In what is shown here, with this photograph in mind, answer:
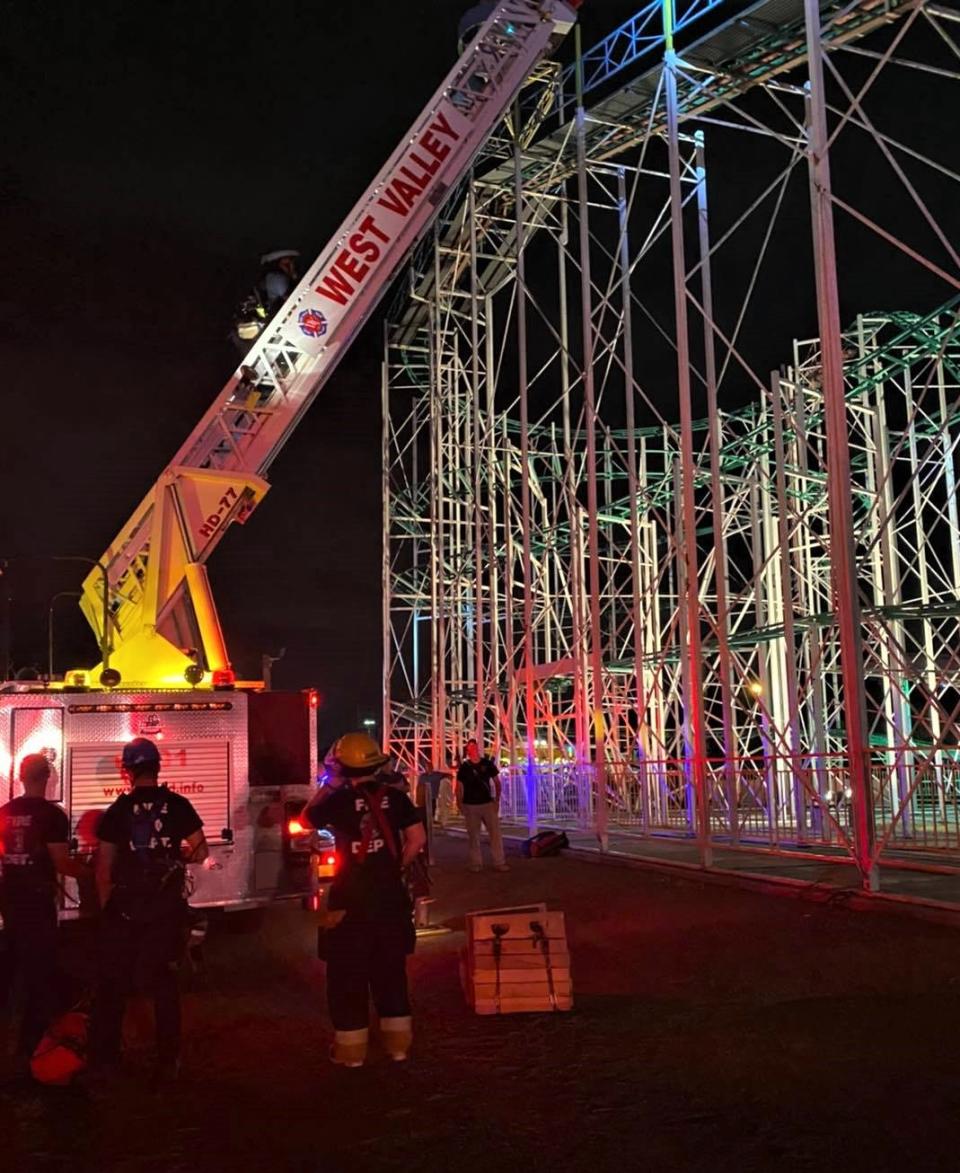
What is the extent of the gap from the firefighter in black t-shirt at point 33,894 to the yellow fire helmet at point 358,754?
1.44 metres

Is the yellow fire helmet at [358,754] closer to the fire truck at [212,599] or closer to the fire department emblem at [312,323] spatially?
the fire truck at [212,599]

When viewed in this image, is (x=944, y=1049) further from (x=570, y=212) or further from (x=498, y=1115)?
(x=570, y=212)

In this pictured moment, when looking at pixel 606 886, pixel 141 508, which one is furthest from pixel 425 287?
pixel 606 886

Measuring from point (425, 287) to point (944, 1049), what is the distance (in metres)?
24.5

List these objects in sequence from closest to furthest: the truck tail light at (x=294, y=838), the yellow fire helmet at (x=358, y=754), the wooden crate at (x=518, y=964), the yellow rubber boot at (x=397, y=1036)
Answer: the yellow rubber boot at (x=397, y=1036)
the yellow fire helmet at (x=358, y=754)
the wooden crate at (x=518, y=964)
the truck tail light at (x=294, y=838)

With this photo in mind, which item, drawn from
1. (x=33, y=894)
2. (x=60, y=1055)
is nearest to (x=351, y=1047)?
(x=60, y=1055)

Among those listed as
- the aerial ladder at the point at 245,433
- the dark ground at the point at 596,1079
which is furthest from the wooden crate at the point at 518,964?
the aerial ladder at the point at 245,433

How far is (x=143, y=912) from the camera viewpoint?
5.46 metres

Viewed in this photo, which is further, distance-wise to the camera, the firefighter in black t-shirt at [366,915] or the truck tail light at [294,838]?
the truck tail light at [294,838]

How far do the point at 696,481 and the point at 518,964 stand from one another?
68.4 ft

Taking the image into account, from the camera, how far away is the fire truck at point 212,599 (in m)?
8.65

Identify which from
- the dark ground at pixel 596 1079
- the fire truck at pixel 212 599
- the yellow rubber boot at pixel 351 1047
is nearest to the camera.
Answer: the dark ground at pixel 596 1079

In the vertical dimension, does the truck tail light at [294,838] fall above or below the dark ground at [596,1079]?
above

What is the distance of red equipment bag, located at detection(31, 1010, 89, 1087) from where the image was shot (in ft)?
17.2
